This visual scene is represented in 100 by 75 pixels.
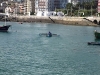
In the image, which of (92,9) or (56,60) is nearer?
(56,60)

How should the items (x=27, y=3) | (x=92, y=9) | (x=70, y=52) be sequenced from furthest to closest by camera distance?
(x=27, y=3), (x=92, y=9), (x=70, y=52)

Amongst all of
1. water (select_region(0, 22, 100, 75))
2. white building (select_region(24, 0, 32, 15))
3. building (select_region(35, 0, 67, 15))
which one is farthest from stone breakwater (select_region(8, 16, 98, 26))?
water (select_region(0, 22, 100, 75))

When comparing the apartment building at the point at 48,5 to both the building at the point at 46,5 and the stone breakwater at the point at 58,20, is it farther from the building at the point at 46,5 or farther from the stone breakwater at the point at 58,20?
the stone breakwater at the point at 58,20

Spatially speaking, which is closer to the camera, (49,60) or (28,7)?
(49,60)

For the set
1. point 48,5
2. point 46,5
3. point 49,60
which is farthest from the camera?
point 48,5

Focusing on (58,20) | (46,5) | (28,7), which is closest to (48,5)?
(46,5)

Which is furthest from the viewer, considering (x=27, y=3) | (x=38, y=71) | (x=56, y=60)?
(x=27, y=3)

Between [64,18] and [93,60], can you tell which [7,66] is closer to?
[93,60]

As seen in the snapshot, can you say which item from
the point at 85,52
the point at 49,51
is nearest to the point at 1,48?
the point at 49,51

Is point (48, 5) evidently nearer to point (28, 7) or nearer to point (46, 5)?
point (46, 5)

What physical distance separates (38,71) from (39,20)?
62.4 metres

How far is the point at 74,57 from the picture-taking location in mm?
26594

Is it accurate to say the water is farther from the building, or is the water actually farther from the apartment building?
the apartment building

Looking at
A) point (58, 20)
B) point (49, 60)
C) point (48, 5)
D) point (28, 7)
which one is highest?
point (48, 5)
